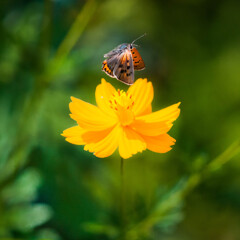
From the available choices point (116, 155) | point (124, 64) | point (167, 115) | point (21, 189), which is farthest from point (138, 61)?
point (116, 155)

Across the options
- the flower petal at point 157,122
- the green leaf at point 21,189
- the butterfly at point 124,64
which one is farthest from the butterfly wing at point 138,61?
the green leaf at point 21,189

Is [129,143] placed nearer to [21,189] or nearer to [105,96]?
[105,96]

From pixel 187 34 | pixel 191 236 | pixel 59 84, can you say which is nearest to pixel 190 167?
pixel 191 236

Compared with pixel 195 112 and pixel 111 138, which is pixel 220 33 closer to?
pixel 195 112

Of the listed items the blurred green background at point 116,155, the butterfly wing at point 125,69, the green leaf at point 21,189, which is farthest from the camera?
the green leaf at point 21,189

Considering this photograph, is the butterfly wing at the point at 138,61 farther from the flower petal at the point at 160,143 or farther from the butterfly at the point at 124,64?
the flower petal at the point at 160,143

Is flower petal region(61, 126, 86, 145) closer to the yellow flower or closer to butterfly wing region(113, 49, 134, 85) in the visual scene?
the yellow flower
